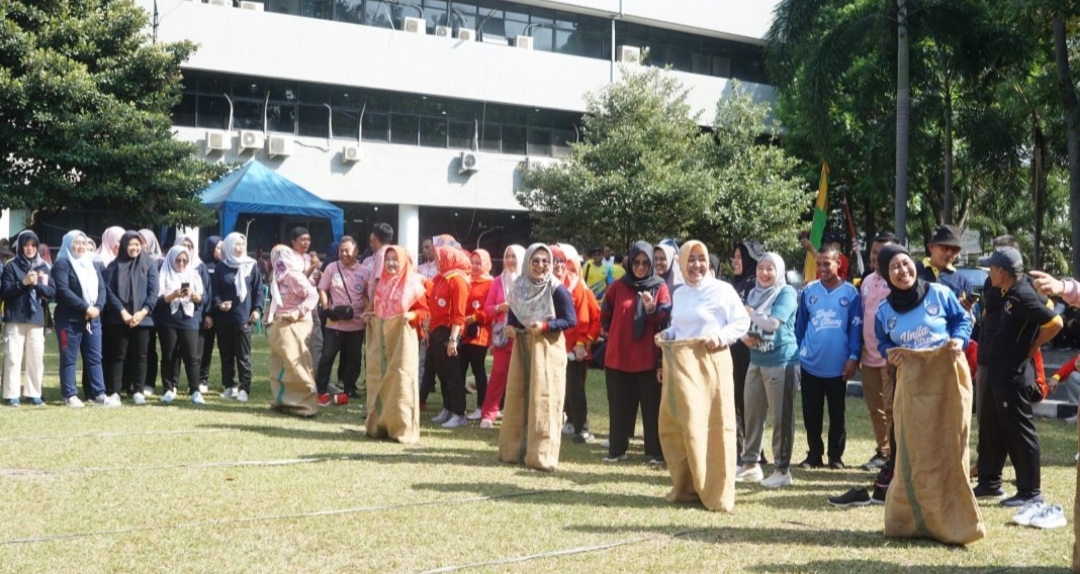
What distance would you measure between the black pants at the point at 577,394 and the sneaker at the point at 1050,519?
4.49 metres

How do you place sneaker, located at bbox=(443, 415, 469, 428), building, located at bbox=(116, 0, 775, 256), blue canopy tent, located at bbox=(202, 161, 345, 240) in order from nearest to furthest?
sneaker, located at bbox=(443, 415, 469, 428)
blue canopy tent, located at bbox=(202, 161, 345, 240)
building, located at bbox=(116, 0, 775, 256)

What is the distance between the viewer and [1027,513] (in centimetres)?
693

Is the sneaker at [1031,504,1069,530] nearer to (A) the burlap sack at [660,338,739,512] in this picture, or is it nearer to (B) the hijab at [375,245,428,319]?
(A) the burlap sack at [660,338,739,512]

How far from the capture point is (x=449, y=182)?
34.3 m

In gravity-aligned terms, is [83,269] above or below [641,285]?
above

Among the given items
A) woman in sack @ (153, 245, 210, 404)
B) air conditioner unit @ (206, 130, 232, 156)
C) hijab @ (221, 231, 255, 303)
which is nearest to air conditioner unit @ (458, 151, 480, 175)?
air conditioner unit @ (206, 130, 232, 156)

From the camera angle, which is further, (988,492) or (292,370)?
(292,370)

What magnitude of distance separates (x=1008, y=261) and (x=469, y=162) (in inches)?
1077

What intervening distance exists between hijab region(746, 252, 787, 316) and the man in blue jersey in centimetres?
54

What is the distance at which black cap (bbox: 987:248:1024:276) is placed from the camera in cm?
727

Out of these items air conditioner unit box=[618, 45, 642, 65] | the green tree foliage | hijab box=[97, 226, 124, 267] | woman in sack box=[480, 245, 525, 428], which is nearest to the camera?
woman in sack box=[480, 245, 525, 428]

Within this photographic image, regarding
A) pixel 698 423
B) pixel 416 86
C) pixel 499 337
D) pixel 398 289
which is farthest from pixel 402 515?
pixel 416 86

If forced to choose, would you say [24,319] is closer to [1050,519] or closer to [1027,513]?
[1027,513]

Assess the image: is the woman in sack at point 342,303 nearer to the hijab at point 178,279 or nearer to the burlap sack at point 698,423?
the hijab at point 178,279
